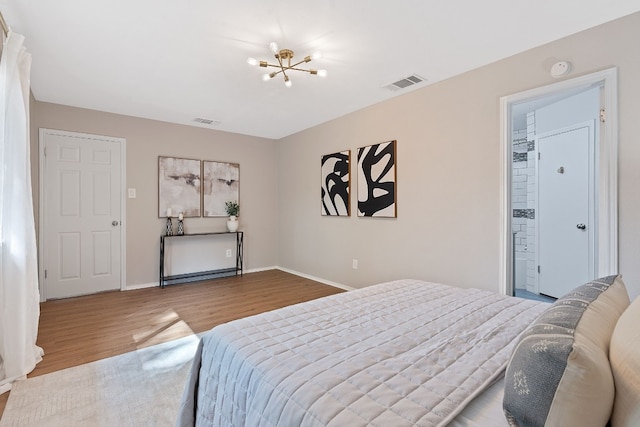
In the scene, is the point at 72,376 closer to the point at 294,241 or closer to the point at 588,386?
the point at 588,386

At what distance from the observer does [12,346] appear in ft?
6.48

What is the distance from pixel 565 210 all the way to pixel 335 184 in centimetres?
281

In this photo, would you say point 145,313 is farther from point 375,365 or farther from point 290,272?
point 375,365

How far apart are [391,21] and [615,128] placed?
1.72 metres

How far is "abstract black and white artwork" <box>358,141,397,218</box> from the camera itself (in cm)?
356

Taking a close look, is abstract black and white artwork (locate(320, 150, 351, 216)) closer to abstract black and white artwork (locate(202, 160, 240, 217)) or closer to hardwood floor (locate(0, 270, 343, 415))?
hardwood floor (locate(0, 270, 343, 415))

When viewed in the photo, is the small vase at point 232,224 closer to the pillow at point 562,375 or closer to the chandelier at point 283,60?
the chandelier at point 283,60

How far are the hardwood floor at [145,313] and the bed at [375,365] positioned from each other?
5.33 feet

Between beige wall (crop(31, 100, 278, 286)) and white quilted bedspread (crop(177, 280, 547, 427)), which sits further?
beige wall (crop(31, 100, 278, 286))

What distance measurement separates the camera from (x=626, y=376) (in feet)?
2.07

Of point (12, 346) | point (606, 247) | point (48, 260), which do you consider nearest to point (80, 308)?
point (48, 260)

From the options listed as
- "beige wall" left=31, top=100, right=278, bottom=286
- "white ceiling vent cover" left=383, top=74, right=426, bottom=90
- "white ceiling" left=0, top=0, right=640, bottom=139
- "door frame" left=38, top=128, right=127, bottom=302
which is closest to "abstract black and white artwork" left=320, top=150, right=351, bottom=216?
"white ceiling" left=0, top=0, right=640, bottom=139

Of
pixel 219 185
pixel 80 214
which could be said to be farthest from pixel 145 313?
pixel 219 185

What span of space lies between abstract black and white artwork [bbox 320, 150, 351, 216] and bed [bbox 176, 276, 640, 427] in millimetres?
2627
